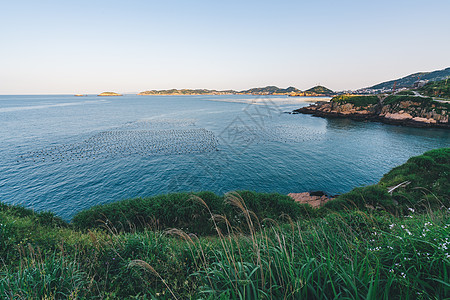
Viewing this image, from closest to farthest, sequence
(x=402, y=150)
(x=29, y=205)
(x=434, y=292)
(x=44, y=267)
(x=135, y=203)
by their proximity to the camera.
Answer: (x=434, y=292), (x=44, y=267), (x=135, y=203), (x=29, y=205), (x=402, y=150)

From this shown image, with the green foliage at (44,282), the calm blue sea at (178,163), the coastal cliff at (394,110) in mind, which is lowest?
the calm blue sea at (178,163)

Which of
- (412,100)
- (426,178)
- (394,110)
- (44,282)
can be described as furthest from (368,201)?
(412,100)

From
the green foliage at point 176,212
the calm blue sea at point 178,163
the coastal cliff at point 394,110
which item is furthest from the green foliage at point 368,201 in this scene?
the coastal cliff at point 394,110

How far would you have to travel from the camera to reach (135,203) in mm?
15047

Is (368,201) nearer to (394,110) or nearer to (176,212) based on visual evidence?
(176,212)

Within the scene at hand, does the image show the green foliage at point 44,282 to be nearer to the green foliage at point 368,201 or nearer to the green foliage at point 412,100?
the green foliage at point 368,201

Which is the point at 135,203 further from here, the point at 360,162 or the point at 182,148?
the point at 360,162

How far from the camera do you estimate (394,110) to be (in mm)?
73312

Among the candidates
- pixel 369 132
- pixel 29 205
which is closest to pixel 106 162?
pixel 29 205

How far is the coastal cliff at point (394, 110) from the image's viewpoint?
61.4m

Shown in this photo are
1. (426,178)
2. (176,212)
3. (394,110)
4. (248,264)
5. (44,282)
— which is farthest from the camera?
(394,110)

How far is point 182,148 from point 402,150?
51402 mm

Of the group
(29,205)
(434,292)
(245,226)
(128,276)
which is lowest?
(29,205)

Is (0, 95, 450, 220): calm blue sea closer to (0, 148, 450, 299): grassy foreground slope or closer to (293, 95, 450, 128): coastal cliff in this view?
(0, 148, 450, 299): grassy foreground slope
